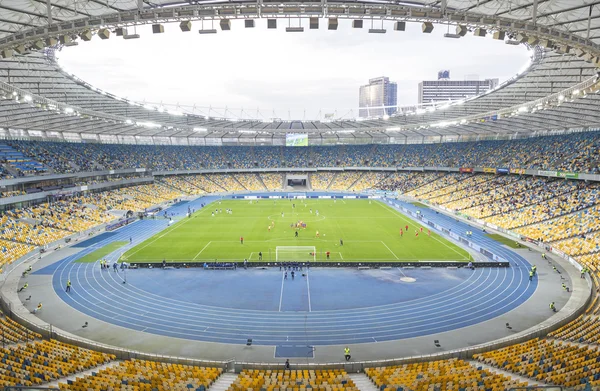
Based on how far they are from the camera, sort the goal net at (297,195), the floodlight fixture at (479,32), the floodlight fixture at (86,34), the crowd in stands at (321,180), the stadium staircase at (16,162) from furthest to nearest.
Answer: the crowd in stands at (321,180) → the goal net at (297,195) → the stadium staircase at (16,162) → the floodlight fixture at (479,32) → the floodlight fixture at (86,34)

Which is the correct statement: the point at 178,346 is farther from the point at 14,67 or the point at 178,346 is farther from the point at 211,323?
the point at 14,67

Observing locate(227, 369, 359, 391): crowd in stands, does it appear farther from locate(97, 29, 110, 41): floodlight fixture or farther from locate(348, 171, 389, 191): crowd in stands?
locate(348, 171, 389, 191): crowd in stands

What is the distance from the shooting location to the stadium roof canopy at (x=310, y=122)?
14805mm

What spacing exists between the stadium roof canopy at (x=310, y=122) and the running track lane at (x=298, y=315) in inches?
580

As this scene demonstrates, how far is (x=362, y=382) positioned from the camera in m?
15.2

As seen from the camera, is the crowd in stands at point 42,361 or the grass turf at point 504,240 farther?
the grass turf at point 504,240

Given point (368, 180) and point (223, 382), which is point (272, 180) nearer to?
point (368, 180)

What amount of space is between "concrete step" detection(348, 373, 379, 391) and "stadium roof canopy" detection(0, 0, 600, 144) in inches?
547

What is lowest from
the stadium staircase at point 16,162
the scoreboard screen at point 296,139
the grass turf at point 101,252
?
the grass turf at point 101,252

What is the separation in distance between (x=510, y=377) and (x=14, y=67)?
37.1 metres

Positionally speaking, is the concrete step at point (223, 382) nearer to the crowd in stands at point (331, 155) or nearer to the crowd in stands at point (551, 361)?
Answer: the crowd in stands at point (551, 361)

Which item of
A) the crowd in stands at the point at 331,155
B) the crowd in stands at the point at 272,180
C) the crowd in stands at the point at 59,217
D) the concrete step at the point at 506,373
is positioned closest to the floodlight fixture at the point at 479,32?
the concrete step at the point at 506,373

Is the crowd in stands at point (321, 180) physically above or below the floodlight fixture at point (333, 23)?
below

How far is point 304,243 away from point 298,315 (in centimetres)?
1721
